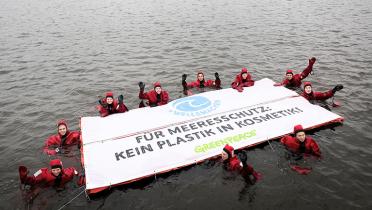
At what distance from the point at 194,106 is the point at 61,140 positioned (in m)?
5.37

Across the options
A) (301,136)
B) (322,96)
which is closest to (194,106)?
(301,136)

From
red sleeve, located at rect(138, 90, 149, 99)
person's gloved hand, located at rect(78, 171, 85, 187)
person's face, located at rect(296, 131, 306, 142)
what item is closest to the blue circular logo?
red sleeve, located at rect(138, 90, 149, 99)

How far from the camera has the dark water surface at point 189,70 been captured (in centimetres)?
930

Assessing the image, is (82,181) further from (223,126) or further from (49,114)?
(49,114)

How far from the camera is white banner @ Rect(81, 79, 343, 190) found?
9.97 m

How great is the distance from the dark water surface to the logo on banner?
2796mm

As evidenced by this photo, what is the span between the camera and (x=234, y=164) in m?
9.75

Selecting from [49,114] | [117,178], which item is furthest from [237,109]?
[49,114]

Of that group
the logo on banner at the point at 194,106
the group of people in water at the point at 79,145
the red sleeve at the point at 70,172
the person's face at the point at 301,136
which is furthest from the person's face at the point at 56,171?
the person's face at the point at 301,136

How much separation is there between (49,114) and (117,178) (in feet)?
24.8

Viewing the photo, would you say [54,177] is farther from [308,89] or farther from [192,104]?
[308,89]

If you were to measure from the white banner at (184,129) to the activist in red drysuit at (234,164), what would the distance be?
53cm

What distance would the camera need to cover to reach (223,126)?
1170cm

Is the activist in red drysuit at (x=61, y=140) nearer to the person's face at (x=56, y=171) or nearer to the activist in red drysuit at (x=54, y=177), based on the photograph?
the activist in red drysuit at (x=54, y=177)
